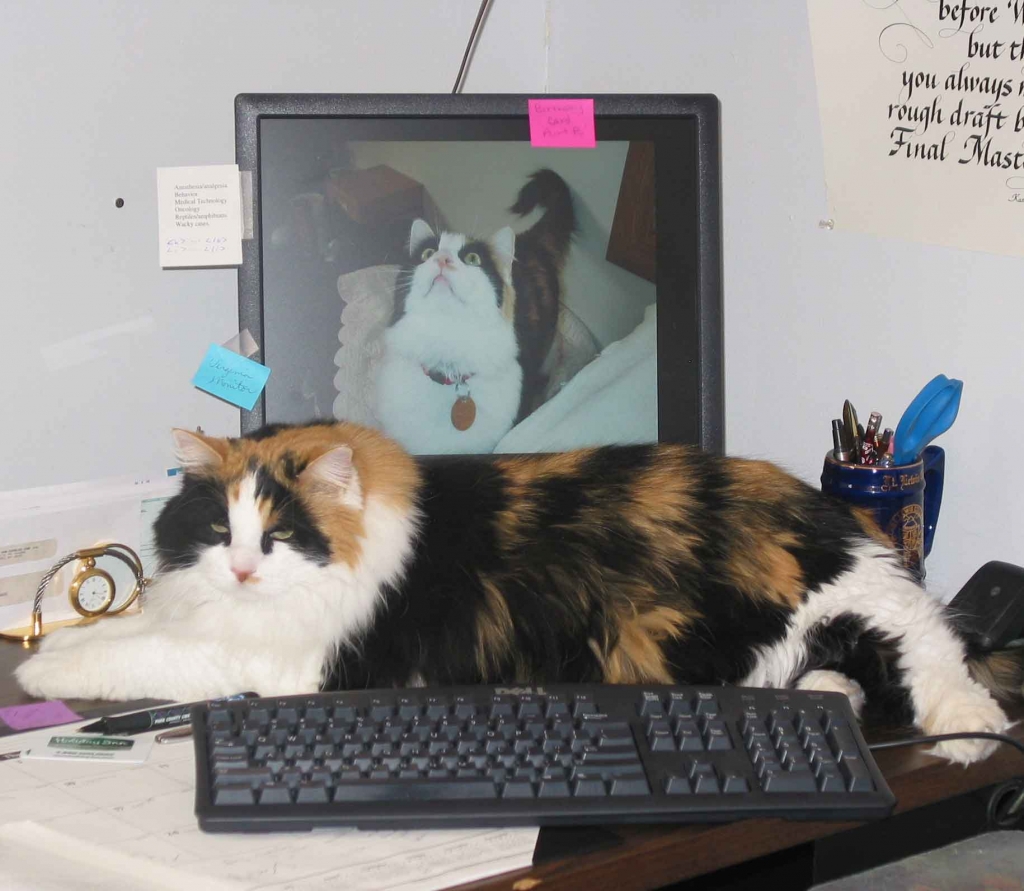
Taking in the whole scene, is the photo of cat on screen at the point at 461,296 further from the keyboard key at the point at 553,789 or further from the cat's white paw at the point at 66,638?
the keyboard key at the point at 553,789

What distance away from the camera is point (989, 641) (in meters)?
1.16

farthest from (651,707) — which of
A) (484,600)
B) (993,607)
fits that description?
(993,607)

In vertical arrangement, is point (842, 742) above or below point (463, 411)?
below

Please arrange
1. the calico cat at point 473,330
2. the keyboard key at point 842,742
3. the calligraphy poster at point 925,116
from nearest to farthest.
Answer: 1. the keyboard key at point 842,742
2. the calligraphy poster at point 925,116
3. the calico cat at point 473,330

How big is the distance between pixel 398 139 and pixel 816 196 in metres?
0.56

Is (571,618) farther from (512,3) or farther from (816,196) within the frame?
(512,3)

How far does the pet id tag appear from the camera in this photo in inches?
54.4

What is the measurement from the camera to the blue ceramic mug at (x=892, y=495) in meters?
1.27

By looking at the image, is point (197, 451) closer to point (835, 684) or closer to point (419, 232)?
point (419, 232)

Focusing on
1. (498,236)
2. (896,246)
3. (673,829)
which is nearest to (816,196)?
(896,246)

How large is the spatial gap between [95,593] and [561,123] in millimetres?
797

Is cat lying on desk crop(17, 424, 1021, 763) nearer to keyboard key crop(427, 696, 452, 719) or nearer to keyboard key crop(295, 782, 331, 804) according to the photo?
keyboard key crop(427, 696, 452, 719)

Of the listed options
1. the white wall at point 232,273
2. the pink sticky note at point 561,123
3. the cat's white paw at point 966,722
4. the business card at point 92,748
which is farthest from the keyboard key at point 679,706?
the pink sticky note at point 561,123

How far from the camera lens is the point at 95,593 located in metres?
→ 1.35
